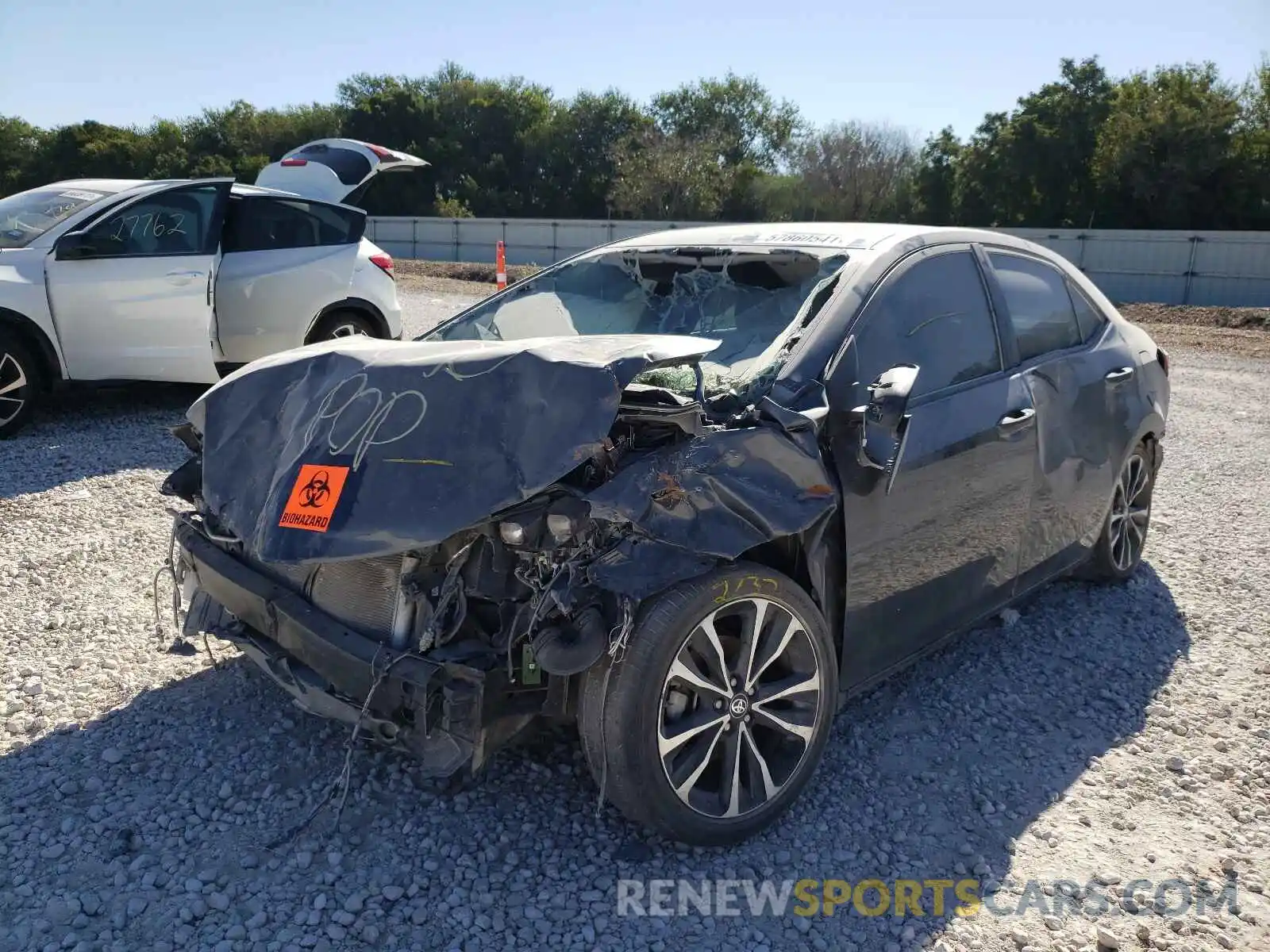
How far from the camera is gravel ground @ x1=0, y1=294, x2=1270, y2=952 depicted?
265cm

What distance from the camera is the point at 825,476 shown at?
305 cm

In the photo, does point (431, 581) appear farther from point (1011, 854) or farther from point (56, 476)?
point (56, 476)

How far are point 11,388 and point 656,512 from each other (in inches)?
237

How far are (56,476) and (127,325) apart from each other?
4.55 feet

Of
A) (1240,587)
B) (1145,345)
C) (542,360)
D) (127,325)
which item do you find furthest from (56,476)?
(1240,587)

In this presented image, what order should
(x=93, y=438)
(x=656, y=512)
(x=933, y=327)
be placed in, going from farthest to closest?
A: (x=93, y=438) → (x=933, y=327) → (x=656, y=512)

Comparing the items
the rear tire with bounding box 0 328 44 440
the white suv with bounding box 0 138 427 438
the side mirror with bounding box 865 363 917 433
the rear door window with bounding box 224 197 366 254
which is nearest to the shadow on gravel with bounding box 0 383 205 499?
the rear tire with bounding box 0 328 44 440

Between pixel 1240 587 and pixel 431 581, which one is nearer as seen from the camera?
pixel 431 581

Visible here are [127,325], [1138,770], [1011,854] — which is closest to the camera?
[1011,854]

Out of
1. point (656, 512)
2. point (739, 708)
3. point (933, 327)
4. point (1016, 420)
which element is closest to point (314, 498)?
point (656, 512)

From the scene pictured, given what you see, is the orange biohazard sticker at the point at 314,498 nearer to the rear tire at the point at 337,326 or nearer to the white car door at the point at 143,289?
the white car door at the point at 143,289

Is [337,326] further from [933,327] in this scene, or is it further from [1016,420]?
[1016,420]

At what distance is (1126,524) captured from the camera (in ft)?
16.2

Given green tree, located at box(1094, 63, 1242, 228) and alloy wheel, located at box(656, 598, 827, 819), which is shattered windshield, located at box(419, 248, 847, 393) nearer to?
alloy wheel, located at box(656, 598, 827, 819)
